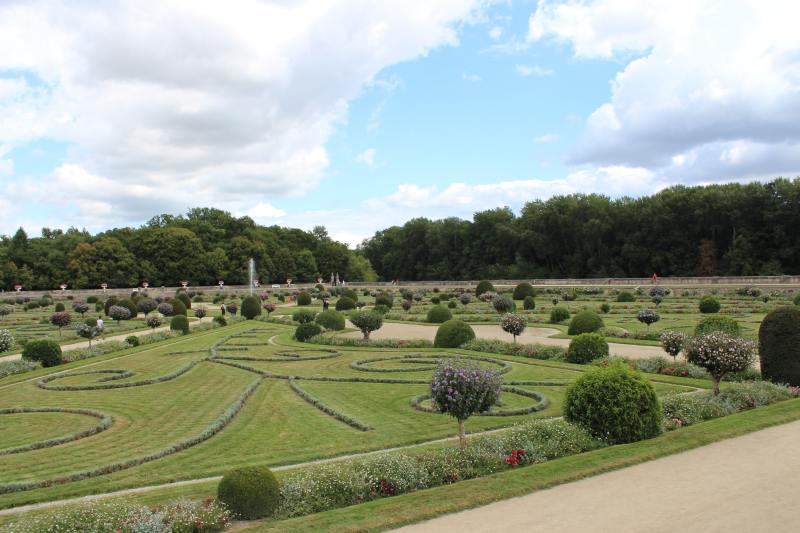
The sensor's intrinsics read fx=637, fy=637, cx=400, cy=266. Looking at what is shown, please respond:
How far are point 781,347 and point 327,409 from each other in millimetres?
10304

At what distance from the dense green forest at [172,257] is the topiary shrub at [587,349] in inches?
2901

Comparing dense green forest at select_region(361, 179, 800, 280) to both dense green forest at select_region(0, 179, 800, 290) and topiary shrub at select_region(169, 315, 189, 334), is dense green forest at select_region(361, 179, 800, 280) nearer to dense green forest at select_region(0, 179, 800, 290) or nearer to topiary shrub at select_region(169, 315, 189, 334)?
dense green forest at select_region(0, 179, 800, 290)

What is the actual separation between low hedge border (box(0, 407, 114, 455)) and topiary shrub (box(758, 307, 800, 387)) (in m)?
14.7

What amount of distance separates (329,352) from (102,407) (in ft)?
35.0

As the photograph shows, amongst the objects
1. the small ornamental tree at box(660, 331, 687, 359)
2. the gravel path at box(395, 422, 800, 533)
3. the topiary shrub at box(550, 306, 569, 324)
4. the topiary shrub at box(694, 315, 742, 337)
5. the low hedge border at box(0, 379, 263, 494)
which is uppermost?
the topiary shrub at box(694, 315, 742, 337)

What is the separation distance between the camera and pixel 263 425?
13.4 metres

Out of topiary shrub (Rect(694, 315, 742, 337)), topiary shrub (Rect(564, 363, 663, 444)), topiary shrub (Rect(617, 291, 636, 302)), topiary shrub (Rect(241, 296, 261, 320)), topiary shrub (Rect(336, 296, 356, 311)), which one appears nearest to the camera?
topiary shrub (Rect(564, 363, 663, 444))

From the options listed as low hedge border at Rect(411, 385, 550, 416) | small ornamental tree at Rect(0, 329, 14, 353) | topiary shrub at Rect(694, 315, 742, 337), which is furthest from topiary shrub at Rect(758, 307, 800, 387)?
small ornamental tree at Rect(0, 329, 14, 353)

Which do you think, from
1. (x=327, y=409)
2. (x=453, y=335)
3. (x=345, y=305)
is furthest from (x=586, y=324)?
(x=345, y=305)

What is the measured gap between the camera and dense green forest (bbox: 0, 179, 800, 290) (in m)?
68.1

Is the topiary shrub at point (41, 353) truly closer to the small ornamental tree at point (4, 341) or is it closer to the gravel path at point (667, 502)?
the small ornamental tree at point (4, 341)

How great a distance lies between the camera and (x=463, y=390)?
9609mm

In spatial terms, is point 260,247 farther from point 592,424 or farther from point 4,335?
point 592,424

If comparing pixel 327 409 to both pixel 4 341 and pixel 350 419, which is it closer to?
pixel 350 419
